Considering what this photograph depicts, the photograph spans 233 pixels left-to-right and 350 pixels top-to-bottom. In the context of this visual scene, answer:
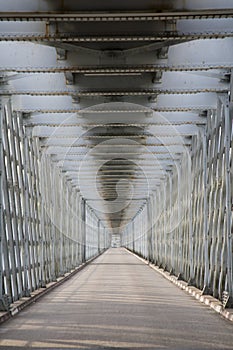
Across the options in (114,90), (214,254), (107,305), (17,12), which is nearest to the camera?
(17,12)

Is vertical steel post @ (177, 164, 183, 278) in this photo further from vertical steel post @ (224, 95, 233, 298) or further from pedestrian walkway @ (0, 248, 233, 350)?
vertical steel post @ (224, 95, 233, 298)

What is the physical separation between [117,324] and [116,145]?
34.9 feet

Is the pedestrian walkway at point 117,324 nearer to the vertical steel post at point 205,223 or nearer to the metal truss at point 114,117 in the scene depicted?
the vertical steel post at point 205,223

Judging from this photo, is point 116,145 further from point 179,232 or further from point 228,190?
point 228,190

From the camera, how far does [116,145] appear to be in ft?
75.8

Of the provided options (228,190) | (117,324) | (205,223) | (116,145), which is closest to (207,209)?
(205,223)

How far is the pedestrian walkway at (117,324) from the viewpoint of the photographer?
431 inches

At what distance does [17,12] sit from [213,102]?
911 centimetres

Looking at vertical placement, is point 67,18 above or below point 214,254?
above

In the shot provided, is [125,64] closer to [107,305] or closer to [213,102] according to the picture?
[213,102]

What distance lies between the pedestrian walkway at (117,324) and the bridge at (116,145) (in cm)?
4

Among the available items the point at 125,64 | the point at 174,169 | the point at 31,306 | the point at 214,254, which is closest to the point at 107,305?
the point at 31,306

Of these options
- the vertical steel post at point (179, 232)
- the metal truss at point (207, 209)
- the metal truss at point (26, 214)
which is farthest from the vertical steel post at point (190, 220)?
the metal truss at point (26, 214)

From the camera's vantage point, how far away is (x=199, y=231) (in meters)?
21.2
